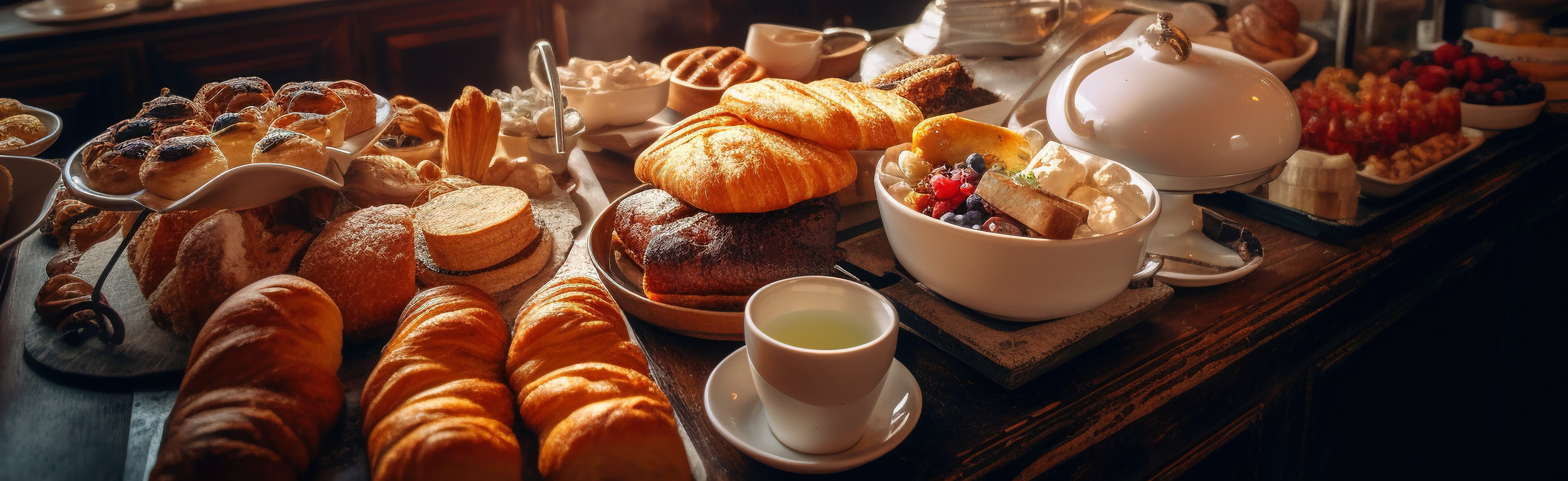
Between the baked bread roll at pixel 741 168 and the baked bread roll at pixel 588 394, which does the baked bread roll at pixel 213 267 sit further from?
the baked bread roll at pixel 741 168

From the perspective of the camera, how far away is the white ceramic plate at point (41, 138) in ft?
3.88

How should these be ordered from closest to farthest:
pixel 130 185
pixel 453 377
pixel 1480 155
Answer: pixel 453 377 < pixel 130 185 < pixel 1480 155

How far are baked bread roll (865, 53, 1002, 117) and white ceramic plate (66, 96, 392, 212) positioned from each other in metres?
0.97

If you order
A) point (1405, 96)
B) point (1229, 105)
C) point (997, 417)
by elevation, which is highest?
point (1229, 105)

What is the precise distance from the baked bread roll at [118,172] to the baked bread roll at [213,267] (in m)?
0.09

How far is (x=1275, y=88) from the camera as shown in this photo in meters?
1.00

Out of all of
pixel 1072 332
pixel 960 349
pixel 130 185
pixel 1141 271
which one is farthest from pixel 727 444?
pixel 130 185

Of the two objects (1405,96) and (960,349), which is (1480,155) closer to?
(1405,96)

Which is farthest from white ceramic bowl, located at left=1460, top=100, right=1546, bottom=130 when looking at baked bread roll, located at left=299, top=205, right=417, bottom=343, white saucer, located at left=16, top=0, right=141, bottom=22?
white saucer, located at left=16, top=0, right=141, bottom=22

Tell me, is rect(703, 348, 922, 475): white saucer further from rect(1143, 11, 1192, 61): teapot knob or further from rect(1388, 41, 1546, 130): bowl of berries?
rect(1388, 41, 1546, 130): bowl of berries

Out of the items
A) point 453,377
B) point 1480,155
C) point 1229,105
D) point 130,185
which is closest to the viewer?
point 453,377

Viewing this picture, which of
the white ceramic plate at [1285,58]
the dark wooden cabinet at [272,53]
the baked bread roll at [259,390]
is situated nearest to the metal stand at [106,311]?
the baked bread roll at [259,390]

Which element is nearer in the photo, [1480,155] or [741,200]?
[741,200]

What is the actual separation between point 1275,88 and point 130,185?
4.87ft
